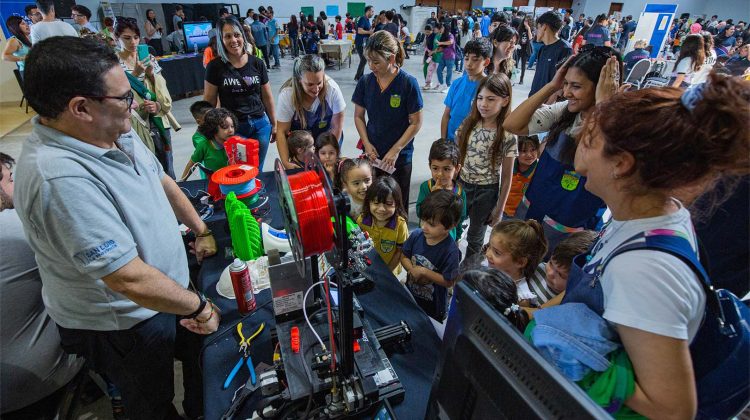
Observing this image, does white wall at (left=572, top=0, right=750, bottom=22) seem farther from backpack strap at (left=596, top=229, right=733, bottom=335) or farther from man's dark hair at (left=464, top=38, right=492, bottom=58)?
backpack strap at (left=596, top=229, right=733, bottom=335)

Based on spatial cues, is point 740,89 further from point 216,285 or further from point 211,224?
point 211,224

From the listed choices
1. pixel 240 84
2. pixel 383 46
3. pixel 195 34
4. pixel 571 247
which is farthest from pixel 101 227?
pixel 195 34

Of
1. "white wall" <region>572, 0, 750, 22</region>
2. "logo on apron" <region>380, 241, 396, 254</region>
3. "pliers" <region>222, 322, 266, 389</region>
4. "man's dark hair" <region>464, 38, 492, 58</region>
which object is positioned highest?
"white wall" <region>572, 0, 750, 22</region>

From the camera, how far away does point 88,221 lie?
41.1 inches

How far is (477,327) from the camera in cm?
57

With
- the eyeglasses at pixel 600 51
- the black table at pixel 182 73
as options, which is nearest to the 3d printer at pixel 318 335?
the eyeglasses at pixel 600 51

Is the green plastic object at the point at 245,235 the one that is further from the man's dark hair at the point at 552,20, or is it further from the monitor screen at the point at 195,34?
the monitor screen at the point at 195,34

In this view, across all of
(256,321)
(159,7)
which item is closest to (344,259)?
(256,321)

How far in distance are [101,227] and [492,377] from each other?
3.75ft

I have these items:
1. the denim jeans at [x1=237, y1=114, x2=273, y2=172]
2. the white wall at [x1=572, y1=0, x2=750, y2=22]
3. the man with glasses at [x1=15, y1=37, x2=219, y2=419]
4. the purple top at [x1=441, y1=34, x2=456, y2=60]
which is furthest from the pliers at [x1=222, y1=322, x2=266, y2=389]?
the white wall at [x1=572, y1=0, x2=750, y2=22]

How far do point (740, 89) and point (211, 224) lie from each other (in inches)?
85.0

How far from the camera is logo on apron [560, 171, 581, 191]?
176 cm

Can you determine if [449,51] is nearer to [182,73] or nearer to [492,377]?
[182,73]

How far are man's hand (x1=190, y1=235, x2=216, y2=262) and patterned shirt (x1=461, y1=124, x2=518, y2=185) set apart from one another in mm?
1734
